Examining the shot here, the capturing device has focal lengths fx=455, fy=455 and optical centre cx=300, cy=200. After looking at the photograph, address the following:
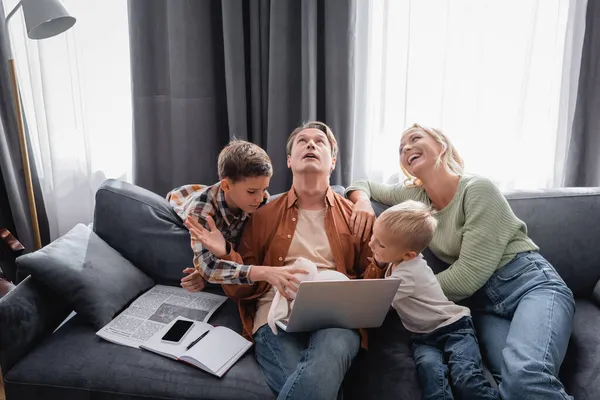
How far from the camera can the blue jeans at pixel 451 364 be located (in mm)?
1313

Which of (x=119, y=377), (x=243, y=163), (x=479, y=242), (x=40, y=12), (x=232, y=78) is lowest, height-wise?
(x=119, y=377)

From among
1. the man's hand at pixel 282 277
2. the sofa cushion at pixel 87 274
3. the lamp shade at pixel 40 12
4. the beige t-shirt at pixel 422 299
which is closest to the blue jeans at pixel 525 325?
the beige t-shirt at pixel 422 299

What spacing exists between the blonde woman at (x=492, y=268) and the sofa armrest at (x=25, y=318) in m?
1.14

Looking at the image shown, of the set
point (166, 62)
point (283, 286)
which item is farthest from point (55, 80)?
point (283, 286)

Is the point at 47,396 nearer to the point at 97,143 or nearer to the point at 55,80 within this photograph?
the point at 97,143

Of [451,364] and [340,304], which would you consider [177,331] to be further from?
[451,364]

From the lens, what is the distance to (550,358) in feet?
4.28

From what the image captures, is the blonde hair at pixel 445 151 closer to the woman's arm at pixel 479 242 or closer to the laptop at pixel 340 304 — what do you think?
the woman's arm at pixel 479 242

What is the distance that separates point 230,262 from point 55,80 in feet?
5.42

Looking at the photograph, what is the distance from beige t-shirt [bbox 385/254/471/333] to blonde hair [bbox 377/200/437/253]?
7 cm

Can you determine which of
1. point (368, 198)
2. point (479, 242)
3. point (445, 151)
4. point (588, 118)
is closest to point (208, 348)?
point (368, 198)

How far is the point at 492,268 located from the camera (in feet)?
5.24

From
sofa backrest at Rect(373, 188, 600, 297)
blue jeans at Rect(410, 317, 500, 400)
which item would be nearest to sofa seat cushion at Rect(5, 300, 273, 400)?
blue jeans at Rect(410, 317, 500, 400)

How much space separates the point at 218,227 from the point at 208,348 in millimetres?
440
